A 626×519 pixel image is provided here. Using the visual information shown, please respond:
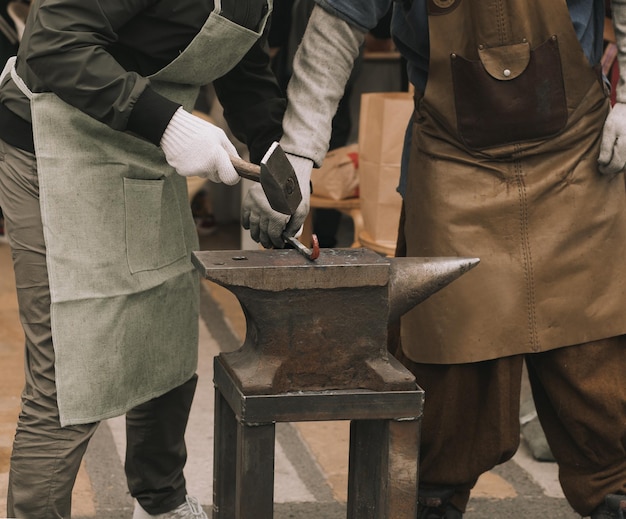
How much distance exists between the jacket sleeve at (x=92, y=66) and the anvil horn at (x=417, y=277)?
0.62 metres

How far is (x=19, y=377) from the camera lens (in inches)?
181

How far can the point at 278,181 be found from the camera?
2.51 meters

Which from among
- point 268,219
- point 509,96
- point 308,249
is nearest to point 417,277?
point 308,249

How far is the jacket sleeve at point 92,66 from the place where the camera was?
2504 mm

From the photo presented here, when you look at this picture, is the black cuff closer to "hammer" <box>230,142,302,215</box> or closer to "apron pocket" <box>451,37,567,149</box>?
"hammer" <box>230,142,302,215</box>

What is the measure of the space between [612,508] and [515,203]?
0.82 meters

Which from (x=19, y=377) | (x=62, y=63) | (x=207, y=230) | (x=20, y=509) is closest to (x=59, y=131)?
(x=62, y=63)

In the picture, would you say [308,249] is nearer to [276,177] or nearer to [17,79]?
[276,177]

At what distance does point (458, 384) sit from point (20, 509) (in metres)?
1.11

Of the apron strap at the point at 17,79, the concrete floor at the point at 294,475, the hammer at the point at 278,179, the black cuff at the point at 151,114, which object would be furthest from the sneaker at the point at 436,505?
the apron strap at the point at 17,79

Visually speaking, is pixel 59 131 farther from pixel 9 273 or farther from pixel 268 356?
pixel 9 273

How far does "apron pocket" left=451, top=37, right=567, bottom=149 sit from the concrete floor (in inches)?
49.4

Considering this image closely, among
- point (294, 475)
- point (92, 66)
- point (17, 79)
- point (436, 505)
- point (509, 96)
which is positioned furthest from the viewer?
point (294, 475)

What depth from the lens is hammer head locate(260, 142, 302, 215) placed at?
8.20 ft
